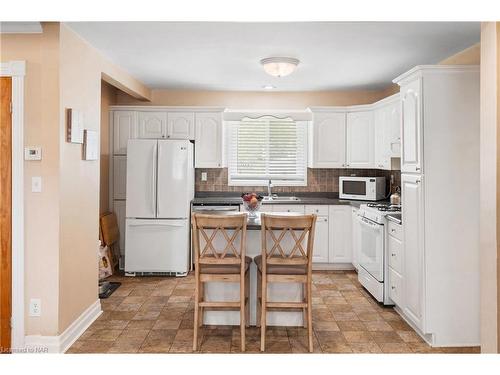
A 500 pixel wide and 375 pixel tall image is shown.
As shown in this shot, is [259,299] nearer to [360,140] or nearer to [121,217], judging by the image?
[121,217]

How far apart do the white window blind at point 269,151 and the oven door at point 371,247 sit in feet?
5.13

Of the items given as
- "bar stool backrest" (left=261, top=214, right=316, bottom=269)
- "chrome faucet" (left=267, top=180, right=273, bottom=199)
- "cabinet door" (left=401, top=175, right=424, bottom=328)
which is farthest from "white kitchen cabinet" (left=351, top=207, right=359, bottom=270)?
"bar stool backrest" (left=261, top=214, right=316, bottom=269)

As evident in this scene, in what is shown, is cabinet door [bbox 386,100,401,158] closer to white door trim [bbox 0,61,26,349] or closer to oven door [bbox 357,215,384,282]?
oven door [bbox 357,215,384,282]

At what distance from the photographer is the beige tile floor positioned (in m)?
3.08

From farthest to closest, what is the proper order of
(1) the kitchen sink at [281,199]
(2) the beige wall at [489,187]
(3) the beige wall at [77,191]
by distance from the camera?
(1) the kitchen sink at [281,199]
(3) the beige wall at [77,191]
(2) the beige wall at [489,187]

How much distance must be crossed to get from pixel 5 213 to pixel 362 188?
4.11 metres

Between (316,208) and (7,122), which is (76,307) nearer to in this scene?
(7,122)

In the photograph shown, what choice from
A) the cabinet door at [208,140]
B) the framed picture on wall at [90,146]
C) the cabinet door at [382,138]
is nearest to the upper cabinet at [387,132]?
the cabinet door at [382,138]

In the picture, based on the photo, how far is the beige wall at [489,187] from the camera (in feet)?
7.20

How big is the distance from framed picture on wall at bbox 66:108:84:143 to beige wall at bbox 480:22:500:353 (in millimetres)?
2770

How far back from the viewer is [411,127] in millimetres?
3393

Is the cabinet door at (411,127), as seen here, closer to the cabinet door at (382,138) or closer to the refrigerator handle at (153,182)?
the cabinet door at (382,138)

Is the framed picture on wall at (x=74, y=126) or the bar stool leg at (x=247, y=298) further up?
the framed picture on wall at (x=74, y=126)
